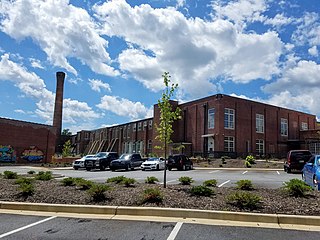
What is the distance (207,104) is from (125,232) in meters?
39.9

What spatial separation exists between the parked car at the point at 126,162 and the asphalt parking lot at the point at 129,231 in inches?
824

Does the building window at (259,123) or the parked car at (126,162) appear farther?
the building window at (259,123)

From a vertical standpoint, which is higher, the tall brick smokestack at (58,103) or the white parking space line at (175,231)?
the tall brick smokestack at (58,103)

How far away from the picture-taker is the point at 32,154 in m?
42.3

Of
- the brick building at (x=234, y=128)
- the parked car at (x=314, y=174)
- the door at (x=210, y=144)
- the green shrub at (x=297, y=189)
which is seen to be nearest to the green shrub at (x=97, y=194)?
the green shrub at (x=297, y=189)

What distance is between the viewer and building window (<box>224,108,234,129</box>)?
141 ft

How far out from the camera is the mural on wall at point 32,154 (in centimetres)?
4150

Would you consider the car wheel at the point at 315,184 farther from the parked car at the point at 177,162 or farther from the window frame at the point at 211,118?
the window frame at the point at 211,118

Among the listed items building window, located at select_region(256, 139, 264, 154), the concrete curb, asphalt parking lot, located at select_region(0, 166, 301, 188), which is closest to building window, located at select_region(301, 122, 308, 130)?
building window, located at select_region(256, 139, 264, 154)

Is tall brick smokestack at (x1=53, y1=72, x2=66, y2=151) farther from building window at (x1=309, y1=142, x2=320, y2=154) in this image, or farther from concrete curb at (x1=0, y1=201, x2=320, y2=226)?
concrete curb at (x1=0, y1=201, x2=320, y2=226)

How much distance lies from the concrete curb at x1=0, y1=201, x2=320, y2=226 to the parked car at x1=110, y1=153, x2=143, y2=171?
1953 cm

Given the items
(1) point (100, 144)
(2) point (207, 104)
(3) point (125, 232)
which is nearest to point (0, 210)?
(3) point (125, 232)

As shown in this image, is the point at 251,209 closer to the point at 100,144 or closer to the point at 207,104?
the point at 207,104

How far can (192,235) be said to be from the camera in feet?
19.1
